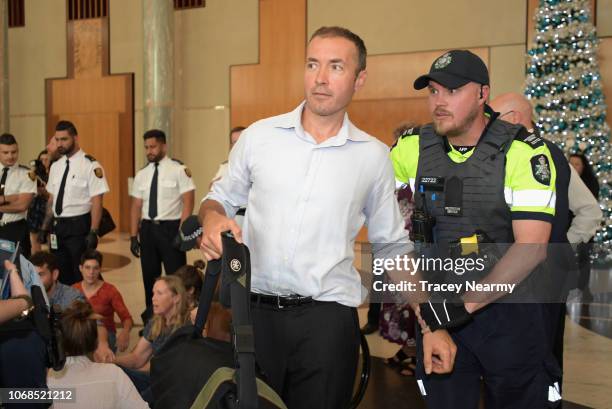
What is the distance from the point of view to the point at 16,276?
266 centimetres

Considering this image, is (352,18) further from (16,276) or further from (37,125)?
(16,276)

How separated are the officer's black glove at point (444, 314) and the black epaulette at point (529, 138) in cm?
57

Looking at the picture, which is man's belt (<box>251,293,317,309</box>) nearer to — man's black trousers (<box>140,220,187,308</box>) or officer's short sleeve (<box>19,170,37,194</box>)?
man's black trousers (<box>140,220,187,308</box>)

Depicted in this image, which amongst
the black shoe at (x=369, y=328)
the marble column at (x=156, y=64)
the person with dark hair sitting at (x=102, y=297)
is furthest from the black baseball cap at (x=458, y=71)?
the marble column at (x=156, y=64)

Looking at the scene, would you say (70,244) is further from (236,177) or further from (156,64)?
(156,64)

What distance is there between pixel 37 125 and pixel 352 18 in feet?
23.2

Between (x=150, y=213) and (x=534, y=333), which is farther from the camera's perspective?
(x=150, y=213)

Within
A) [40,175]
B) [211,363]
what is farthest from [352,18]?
[211,363]

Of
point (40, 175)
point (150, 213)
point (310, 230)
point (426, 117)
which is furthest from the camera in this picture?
point (426, 117)

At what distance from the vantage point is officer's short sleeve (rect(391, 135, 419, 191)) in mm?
2479

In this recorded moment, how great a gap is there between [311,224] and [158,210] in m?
4.86

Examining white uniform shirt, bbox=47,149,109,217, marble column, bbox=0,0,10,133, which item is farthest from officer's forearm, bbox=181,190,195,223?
marble column, bbox=0,0,10,133

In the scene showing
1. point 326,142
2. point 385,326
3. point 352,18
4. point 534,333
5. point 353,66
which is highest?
point 352,18

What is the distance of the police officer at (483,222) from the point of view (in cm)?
221
